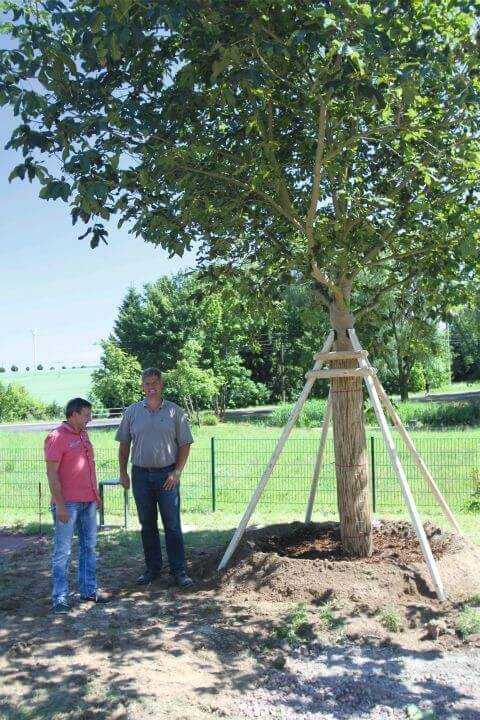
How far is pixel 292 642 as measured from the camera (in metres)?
5.16

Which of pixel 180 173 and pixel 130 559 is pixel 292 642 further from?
pixel 180 173

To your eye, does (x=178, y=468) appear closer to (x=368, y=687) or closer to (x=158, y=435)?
(x=158, y=435)

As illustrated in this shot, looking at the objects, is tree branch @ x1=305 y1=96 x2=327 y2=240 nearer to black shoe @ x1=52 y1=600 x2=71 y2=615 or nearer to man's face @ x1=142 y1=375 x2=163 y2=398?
man's face @ x1=142 y1=375 x2=163 y2=398

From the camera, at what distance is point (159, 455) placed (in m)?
6.69

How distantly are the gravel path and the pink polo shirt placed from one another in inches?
89.7

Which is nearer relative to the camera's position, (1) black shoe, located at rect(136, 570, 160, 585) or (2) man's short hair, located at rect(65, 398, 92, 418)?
(2) man's short hair, located at rect(65, 398, 92, 418)

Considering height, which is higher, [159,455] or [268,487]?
[159,455]

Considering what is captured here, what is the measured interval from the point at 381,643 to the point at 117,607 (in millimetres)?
2274

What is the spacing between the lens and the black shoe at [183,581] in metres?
6.63

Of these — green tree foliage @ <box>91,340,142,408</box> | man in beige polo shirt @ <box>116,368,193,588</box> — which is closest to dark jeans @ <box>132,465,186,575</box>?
man in beige polo shirt @ <box>116,368,193,588</box>

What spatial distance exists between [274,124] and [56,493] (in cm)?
388

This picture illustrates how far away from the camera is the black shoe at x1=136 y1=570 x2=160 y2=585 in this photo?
22.3ft

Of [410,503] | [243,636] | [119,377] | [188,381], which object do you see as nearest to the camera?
[243,636]

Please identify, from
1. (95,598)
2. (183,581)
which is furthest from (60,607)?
(183,581)
